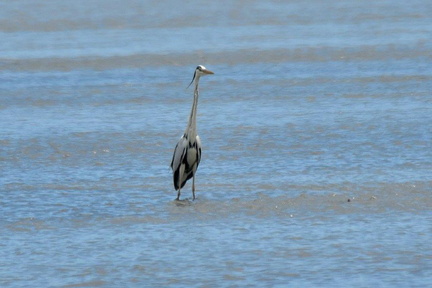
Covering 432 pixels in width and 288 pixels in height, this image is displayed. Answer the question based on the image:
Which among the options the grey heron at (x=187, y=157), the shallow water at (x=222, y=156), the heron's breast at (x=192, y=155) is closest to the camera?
the shallow water at (x=222, y=156)

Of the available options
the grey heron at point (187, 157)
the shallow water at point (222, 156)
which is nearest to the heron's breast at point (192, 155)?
the grey heron at point (187, 157)

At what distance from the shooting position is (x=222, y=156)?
11883 mm

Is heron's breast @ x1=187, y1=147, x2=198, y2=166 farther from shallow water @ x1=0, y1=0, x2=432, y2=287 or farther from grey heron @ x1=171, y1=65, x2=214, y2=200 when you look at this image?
shallow water @ x1=0, y1=0, x2=432, y2=287

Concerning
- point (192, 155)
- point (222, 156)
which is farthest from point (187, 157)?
point (222, 156)

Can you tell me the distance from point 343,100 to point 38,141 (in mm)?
4550

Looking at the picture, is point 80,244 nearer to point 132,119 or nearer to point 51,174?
point 51,174

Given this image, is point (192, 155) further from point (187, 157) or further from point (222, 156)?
point (222, 156)

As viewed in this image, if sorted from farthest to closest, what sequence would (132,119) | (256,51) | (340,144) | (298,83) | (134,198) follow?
(256,51) → (298,83) → (132,119) → (340,144) → (134,198)

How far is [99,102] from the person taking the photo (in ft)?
50.6

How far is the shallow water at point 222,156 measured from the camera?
7.94 meters

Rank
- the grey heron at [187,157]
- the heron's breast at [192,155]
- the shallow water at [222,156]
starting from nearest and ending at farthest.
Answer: the shallow water at [222,156] < the grey heron at [187,157] < the heron's breast at [192,155]

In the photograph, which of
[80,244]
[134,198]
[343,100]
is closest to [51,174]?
[134,198]

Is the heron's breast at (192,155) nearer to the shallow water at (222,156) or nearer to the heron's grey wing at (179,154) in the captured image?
the heron's grey wing at (179,154)

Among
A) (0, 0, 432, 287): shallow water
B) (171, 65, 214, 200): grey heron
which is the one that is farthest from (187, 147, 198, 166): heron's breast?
(0, 0, 432, 287): shallow water
